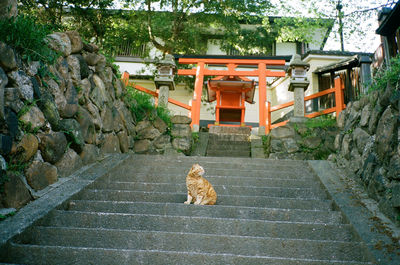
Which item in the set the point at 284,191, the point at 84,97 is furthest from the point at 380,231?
the point at 84,97

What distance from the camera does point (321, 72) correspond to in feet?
44.4

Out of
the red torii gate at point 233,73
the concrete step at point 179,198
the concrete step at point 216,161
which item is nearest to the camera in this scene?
the concrete step at point 179,198

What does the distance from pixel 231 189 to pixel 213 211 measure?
2.76 ft

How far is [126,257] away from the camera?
8.14ft

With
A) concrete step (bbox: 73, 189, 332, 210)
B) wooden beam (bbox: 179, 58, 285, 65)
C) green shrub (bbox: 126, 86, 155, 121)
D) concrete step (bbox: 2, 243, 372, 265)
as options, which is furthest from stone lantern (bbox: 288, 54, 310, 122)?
concrete step (bbox: 2, 243, 372, 265)

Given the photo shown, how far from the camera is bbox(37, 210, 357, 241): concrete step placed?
118 inches

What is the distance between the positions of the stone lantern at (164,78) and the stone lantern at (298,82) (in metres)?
3.96

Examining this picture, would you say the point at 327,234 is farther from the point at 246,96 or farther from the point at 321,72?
the point at 321,72

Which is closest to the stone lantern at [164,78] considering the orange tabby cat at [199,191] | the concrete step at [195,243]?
the orange tabby cat at [199,191]

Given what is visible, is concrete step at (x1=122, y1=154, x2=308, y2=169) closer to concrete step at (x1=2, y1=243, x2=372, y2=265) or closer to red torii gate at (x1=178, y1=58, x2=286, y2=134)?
concrete step at (x1=2, y1=243, x2=372, y2=265)

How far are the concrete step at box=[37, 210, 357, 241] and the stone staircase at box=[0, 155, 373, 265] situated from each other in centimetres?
1

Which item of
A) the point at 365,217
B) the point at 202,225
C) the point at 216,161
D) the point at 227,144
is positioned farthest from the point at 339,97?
the point at 202,225

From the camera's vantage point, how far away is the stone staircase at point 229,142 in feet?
26.4

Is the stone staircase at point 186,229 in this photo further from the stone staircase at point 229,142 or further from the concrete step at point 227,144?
the concrete step at point 227,144
